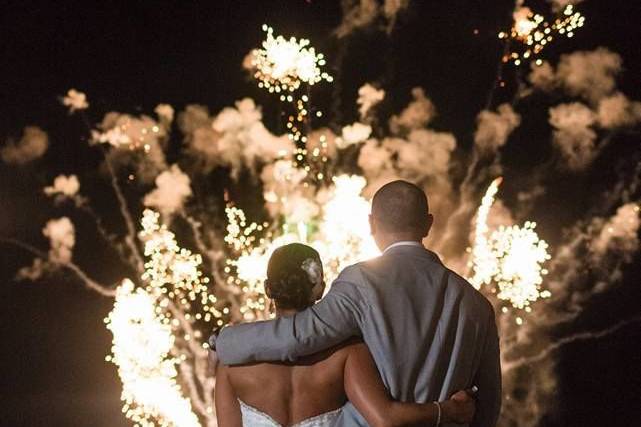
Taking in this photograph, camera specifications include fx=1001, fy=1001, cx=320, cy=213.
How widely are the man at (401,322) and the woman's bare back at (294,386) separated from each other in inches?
3.4

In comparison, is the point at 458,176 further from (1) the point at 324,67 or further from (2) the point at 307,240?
(2) the point at 307,240

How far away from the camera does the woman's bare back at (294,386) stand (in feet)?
12.6

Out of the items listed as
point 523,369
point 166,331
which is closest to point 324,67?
point 166,331

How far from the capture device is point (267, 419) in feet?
13.1

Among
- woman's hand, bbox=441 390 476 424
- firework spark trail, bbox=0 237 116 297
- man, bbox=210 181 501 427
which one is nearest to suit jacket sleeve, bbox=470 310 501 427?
man, bbox=210 181 501 427

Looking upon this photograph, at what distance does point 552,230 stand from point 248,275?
10982mm

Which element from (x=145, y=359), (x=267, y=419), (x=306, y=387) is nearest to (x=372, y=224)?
(x=306, y=387)

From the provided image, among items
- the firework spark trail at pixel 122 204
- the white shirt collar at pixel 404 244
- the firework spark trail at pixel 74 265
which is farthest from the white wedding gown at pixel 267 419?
the firework spark trail at pixel 74 265

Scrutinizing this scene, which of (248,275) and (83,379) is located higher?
(83,379)

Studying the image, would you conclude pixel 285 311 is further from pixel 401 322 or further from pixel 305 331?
Answer: pixel 401 322

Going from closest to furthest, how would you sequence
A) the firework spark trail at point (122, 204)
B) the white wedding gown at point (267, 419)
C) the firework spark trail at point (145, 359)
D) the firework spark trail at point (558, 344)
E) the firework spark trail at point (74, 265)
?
the white wedding gown at point (267, 419)
the firework spark trail at point (145, 359)
the firework spark trail at point (122, 204)
the firework spark trail at point (74, 265)
the firework spark trail at point (558, 344)

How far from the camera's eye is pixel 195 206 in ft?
69.7

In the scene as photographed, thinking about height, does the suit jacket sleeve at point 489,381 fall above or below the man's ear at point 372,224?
below

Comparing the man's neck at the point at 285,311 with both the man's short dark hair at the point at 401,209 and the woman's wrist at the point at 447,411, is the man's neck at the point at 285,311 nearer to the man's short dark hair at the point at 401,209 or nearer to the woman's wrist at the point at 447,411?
the man's short dark hair at the point at 401,209
